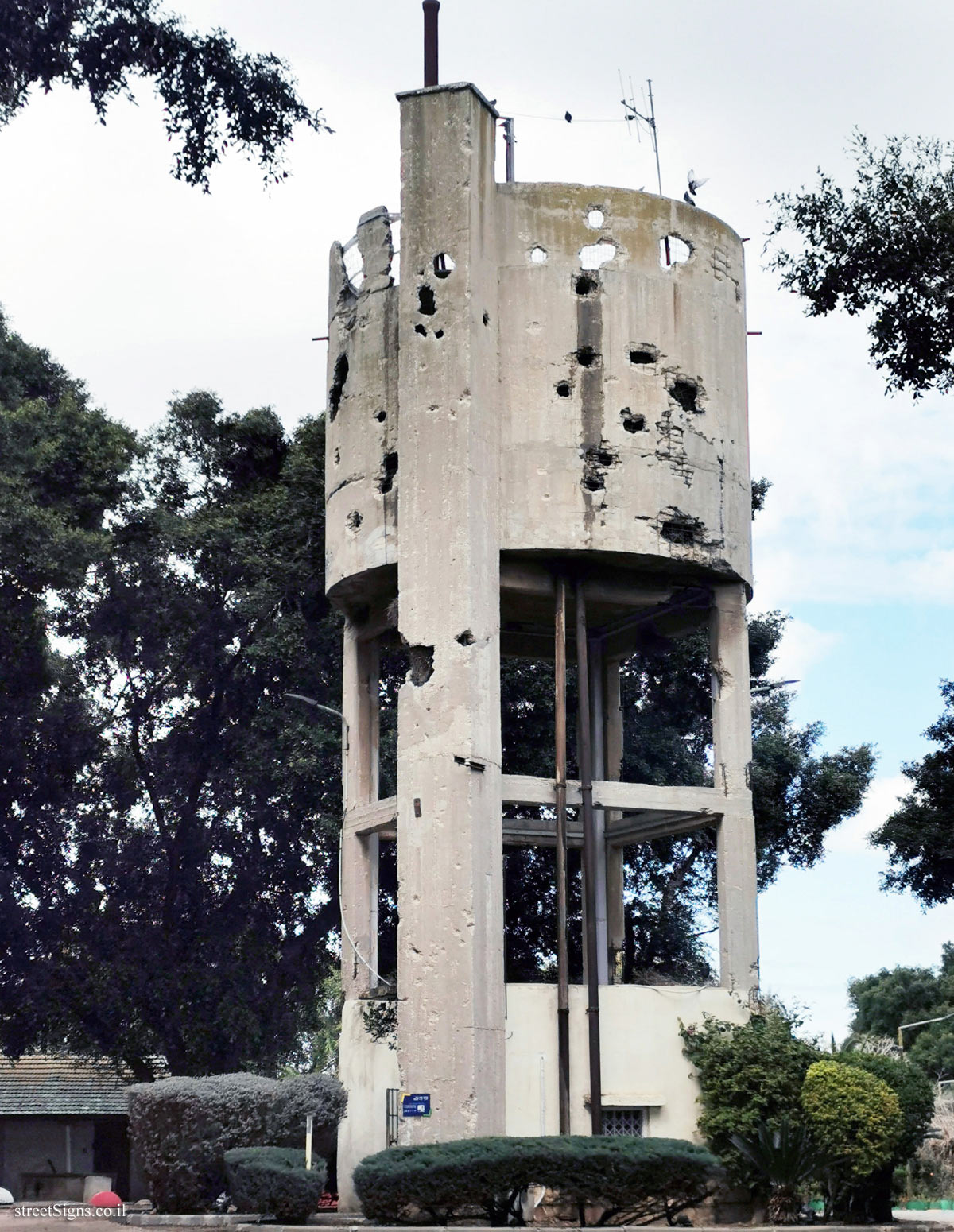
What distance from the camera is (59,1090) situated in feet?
143

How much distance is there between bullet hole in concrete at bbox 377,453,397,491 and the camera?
90.7 feet

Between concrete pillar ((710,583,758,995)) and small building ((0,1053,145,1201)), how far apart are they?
19614 millimetres

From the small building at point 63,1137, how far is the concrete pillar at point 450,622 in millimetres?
19194

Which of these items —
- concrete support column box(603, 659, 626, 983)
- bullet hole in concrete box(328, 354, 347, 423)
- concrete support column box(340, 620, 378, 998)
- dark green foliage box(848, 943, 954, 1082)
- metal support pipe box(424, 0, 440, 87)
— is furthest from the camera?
dark green foliage box(848, 943, 954, 1082)

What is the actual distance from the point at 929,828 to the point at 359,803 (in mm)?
11599

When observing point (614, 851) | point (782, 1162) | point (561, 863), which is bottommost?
point (782, 1162)

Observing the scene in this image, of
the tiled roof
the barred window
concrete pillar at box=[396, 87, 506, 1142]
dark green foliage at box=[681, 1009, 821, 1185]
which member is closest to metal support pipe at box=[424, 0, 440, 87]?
concrete pillar at box=[396, 87, 506, 1142]

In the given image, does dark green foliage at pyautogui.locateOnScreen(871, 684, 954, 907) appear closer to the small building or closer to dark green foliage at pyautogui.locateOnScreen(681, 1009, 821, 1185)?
dark green foliage at pyautogui.locateOnScreen(681, 1009, 821, 1185)

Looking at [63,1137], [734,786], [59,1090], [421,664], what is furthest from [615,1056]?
[59,1090]

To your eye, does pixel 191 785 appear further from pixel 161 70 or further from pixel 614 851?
pixel 161 70

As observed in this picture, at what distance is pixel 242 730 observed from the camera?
39406 millimetres

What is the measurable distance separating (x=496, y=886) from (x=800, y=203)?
1014cm

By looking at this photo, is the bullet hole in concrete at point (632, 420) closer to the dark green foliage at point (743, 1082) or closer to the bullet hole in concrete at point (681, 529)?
the bullet hole in concrete at point (681, 529)

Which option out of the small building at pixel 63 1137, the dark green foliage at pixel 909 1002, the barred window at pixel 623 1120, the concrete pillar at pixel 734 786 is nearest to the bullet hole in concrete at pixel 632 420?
the concrete pillar at pixel 734 786
